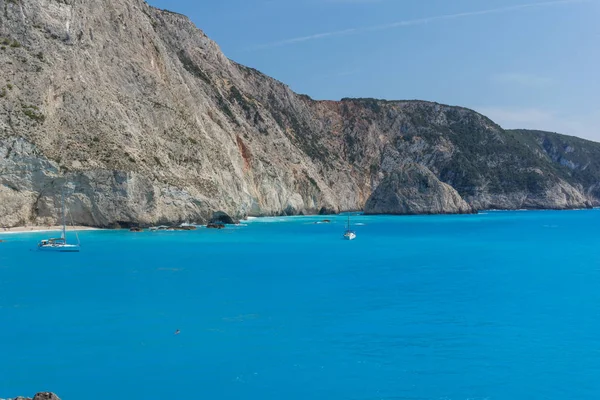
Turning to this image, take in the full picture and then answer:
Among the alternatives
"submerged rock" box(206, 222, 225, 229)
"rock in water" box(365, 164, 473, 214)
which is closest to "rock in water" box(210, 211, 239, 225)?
"submerged rock" box(206, 222, 225, 229)

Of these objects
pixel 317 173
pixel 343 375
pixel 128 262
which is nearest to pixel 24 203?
pixel 128 262

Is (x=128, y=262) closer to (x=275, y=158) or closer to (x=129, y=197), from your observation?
(x=129, y=197)

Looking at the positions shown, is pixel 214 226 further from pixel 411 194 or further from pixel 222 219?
pixel 411 194

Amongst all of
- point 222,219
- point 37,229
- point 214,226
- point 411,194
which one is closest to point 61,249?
point 37,229

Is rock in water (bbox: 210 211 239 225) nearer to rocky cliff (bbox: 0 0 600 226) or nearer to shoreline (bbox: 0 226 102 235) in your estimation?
rocky cliff (bbox: 0 0 600 226)

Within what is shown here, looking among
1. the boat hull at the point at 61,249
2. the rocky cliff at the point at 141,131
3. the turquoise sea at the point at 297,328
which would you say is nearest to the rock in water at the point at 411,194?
the rocky cliff at the point at 141,131

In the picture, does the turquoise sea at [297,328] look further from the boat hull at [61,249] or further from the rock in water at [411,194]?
the rock in water at [411,194]
